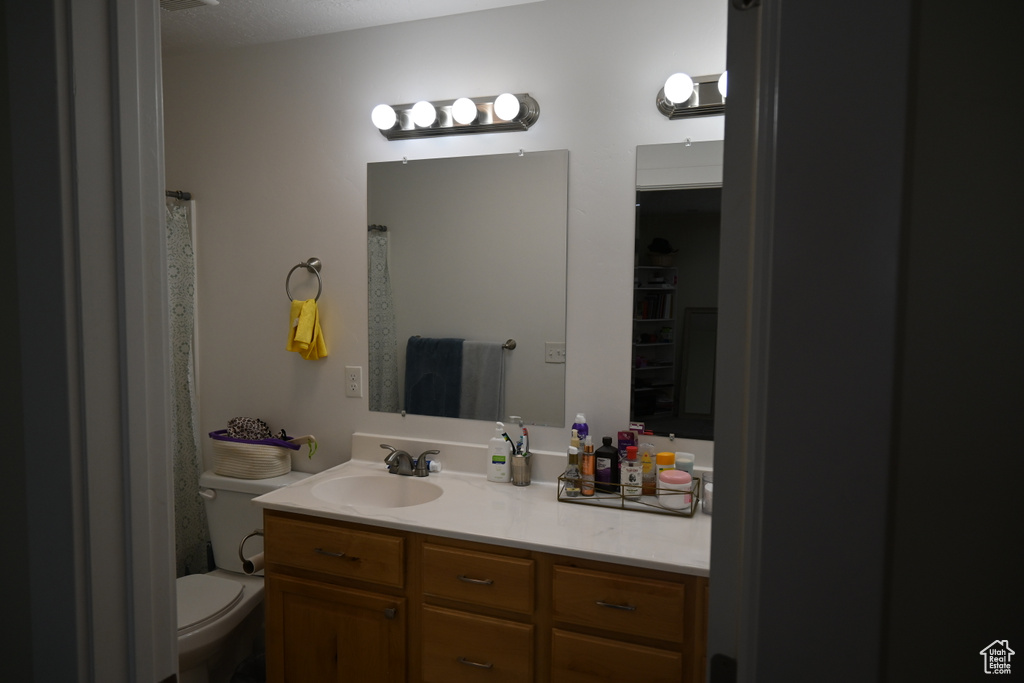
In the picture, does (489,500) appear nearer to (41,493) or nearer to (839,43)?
(41,493)

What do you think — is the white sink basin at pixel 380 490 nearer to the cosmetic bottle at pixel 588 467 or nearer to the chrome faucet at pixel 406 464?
the chrome faucet at pixel 406 464

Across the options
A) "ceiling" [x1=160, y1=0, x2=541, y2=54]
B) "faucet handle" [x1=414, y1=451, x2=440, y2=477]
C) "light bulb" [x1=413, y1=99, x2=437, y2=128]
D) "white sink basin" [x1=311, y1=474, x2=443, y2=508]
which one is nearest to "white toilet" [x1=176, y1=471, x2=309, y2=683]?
"white sink basin" [x1=311, y1=474, x2=443, y2=508]

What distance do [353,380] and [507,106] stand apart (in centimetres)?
119

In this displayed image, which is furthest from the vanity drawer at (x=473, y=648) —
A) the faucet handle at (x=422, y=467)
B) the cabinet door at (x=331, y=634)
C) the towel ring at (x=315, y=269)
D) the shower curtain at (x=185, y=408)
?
the shower curtain at (x=185, y=408)

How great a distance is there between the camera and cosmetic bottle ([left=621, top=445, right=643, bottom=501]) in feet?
5.93

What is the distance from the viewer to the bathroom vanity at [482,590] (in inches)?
57.9

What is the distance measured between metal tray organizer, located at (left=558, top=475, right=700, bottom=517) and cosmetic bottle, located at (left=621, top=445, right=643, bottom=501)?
1 cm

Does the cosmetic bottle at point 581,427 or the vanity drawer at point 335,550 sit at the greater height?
the cosmetic bottle at point 581,427

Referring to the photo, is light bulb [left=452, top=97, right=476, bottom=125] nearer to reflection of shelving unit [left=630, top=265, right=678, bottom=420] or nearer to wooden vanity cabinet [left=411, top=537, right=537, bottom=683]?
reflection of shelving unit [left=630, top=265, right=678, bottom=420]

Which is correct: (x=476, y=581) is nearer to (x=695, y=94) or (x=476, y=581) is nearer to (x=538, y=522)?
(x=538, y=522)

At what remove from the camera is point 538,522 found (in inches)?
66.3

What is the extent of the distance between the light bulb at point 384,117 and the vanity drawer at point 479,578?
4.83ft

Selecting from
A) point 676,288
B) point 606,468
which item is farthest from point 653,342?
point 606,468

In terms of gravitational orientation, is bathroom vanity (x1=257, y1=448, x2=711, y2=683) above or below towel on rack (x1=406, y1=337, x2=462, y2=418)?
below
